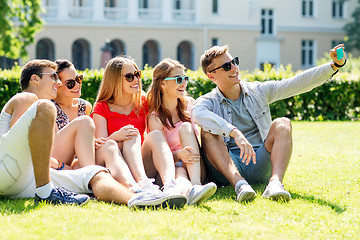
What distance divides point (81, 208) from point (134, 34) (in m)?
32.6

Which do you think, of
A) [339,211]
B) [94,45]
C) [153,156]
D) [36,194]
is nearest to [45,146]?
[36,194]

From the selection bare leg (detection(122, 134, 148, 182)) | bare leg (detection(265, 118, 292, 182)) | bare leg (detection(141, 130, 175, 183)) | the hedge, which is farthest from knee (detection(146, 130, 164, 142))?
the hedge

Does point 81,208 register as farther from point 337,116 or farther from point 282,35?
point 282,35

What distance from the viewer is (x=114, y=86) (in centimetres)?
518

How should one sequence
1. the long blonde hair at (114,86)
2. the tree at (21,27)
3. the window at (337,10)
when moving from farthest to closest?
the window at (337,10), the tree at (21,27), the long blonde hair at (114,86)

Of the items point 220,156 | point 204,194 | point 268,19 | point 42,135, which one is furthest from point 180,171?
point 268,19

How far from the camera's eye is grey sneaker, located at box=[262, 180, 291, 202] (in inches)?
169

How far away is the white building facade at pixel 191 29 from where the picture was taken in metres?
35.0

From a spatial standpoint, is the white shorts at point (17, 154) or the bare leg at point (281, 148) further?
the bare leg at point (281, 148)

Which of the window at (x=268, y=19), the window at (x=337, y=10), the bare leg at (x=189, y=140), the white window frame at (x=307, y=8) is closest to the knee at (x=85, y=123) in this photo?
the bare leg at (x=189, y=140)

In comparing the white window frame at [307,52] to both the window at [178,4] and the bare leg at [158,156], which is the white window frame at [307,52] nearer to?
the window at [178,4]

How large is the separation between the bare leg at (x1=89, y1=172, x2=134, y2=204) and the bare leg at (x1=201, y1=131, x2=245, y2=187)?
33.6 inches

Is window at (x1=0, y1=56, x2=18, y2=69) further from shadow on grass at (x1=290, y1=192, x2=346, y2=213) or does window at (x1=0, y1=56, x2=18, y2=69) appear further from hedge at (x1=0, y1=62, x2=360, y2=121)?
shadow on grass at (x1=290, y1=192, x2=346, y2=213)

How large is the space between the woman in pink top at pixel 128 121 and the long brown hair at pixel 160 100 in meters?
0.13
